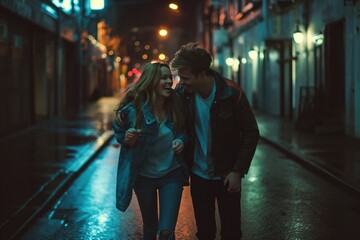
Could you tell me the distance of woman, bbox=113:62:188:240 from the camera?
414cm

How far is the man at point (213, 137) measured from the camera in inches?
158

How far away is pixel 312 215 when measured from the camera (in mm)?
7301

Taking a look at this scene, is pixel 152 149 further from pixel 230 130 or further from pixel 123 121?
pixel 230 130

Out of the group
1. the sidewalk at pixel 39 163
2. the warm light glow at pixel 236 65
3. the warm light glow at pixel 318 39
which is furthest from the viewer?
the warm light glow at pixel 236 65

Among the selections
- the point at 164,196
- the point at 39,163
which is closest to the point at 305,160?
the point at 39,163

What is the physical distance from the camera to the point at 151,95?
4.23 meters

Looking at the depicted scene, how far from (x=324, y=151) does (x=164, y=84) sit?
9.34 metres

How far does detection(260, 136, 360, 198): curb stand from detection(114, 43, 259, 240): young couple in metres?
4.88

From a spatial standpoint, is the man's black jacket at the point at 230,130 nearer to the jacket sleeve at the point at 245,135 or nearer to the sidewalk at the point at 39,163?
the jacket sleeve at the point at 245,135

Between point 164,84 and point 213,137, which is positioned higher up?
point 164,84

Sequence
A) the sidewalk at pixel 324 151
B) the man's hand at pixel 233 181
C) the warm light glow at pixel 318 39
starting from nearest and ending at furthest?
the man's hand at pixel 233 181
the sidewalk at pixel 324 151
the warm light glow at pixel 318 39

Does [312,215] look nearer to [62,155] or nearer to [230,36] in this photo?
[62,155]

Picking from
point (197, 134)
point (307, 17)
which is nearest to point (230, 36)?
point (307, 17)

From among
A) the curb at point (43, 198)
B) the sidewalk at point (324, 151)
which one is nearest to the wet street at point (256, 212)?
the curb at point (43, 198)
